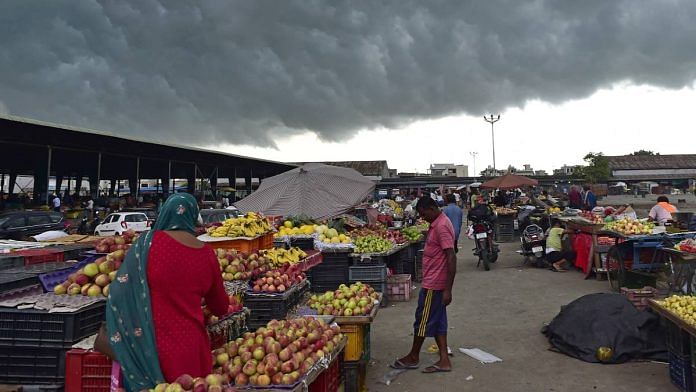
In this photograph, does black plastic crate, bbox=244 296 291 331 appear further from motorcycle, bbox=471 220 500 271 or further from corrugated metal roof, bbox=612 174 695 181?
corrugated metal roof, bbox=612 174 695 181

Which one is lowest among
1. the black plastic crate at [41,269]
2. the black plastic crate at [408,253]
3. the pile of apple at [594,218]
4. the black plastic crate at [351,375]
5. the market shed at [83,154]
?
the black plastic crate at [351,375]

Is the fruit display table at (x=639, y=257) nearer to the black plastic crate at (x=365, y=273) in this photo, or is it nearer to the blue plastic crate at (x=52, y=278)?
the black plastic crate at (x=365, y=273)

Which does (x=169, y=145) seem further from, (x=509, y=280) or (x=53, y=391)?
(x=53, y=391)

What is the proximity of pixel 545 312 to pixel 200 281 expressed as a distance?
6199 mm

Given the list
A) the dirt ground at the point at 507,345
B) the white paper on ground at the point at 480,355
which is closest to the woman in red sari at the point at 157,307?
the dirt ground at the point at 507,345

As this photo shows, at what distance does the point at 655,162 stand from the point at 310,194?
69.7 metres


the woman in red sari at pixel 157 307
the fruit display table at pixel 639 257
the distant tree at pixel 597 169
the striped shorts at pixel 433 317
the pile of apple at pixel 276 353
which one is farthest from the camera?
the distant tree at pixel 597 169

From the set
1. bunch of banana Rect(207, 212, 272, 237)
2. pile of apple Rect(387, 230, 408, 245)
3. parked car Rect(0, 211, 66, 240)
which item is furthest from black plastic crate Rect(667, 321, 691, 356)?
parked car Rect(0, 211, 66, 240)

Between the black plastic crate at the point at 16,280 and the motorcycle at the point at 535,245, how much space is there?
1040 centimetres

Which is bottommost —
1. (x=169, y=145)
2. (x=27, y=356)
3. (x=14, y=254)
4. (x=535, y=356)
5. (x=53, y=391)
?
(x=535, y=356)

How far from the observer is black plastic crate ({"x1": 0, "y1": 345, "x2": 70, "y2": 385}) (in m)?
2.90

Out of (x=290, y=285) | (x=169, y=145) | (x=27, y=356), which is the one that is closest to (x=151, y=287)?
(x=27, y=356)

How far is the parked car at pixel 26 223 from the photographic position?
14.4 meters

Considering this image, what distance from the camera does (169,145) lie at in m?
23.6
